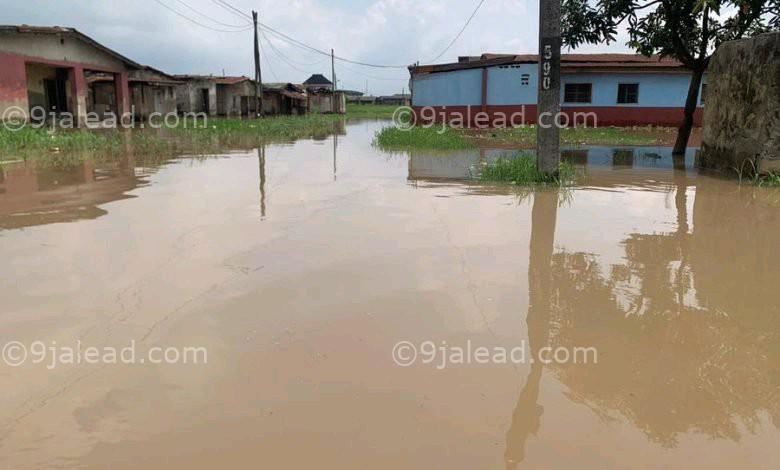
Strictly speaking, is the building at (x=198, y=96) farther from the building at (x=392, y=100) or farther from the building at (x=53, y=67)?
the building at (x=392, y=100)

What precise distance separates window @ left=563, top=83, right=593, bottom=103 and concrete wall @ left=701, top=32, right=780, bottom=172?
564 inches

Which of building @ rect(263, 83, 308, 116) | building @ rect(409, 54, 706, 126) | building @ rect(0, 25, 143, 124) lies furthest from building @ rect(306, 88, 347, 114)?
building @ rect(409, 54, 706, 126)

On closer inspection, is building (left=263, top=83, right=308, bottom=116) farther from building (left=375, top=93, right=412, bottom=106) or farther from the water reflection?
the water reflection

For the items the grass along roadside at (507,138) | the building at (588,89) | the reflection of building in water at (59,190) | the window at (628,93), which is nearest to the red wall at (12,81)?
the reflection of building in water at (59,190)

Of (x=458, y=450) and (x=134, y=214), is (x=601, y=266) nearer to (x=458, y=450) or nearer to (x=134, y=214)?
(x=458, y=450)

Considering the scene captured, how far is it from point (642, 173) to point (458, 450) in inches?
425

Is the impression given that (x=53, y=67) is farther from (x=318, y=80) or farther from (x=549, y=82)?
(x=318, y=80)

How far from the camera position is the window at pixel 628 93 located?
2645 centimetres

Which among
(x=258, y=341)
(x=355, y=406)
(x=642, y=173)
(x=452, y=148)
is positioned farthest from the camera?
(x=452, y=148)

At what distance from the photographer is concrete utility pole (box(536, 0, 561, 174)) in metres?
9.65

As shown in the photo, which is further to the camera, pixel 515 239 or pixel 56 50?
pixel 56 50

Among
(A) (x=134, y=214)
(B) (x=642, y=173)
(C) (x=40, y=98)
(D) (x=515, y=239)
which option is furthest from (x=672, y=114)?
(C) (x=40, y=98)

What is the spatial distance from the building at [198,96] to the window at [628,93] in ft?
81.5

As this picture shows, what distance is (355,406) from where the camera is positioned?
291 centimetres
